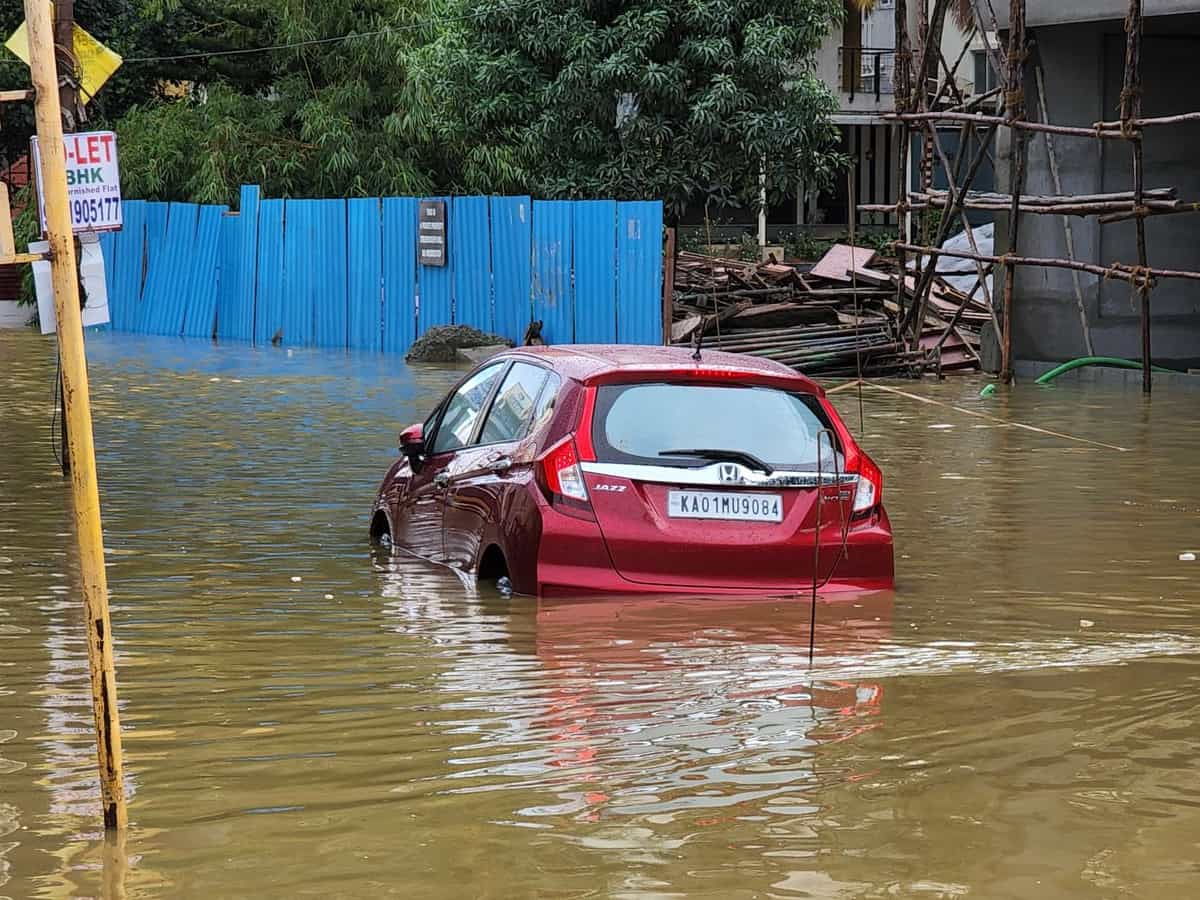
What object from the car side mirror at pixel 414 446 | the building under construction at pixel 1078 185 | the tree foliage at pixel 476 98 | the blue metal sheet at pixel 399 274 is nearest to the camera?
the car side mirror at pixel 414 446

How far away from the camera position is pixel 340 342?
29.5m

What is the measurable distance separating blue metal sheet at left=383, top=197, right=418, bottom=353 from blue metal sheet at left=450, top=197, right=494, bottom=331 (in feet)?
2.88

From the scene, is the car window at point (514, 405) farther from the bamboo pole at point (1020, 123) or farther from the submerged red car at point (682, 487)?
the bamboo pole at point (1020, 123)

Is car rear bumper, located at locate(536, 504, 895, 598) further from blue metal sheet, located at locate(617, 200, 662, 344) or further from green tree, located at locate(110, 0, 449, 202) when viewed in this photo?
green tree, located at locate(110, 0, 449, 202)

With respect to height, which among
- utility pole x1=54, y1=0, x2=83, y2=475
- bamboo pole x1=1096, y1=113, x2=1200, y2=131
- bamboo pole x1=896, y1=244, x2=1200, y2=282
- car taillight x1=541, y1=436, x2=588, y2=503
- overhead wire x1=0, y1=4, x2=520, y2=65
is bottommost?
car taillight x1=541, y1=436, x2=588, y2=503

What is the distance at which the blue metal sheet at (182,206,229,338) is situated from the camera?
103 ft

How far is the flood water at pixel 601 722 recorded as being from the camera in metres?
5.06

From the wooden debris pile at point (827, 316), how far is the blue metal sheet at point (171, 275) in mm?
8459

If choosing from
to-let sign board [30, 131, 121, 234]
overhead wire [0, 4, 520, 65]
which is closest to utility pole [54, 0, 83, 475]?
to-let sign board [30, 131, 121, 234]

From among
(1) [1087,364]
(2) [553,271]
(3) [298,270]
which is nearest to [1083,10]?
(1) [1087,364]

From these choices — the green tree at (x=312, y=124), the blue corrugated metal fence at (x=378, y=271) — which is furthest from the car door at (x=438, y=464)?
the green tree at (x=312, y=124)

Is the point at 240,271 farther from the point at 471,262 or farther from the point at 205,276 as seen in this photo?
the point at 471,262

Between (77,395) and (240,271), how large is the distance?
26.5 metres

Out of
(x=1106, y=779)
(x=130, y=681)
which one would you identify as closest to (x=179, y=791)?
(x=130, y=681)
